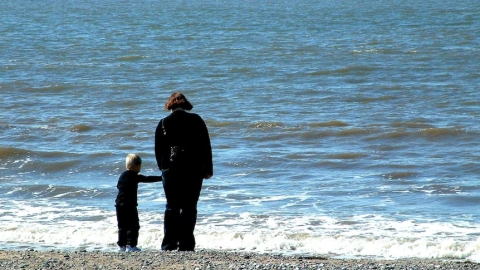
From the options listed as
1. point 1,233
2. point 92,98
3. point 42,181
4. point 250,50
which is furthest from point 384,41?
point 1,233

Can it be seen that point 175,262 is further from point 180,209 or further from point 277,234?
point 277,234

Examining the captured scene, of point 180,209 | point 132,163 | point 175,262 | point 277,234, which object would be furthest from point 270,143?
point 175,262

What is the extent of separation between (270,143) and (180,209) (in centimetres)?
801

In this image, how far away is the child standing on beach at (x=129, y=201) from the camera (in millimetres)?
7734

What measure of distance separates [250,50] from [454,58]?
8425 millimetres

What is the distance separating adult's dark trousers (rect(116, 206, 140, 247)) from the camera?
25.8 feet

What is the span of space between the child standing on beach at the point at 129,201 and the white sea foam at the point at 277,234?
871 millimetres

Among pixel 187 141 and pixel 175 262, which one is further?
pixel 187 141

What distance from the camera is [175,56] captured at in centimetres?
3266

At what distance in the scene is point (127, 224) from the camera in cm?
788

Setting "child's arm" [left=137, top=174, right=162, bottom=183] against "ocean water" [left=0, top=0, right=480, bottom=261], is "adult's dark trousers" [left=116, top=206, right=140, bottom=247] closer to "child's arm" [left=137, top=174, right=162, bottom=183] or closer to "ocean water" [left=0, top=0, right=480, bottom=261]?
"child's arm" [left=137, top=174, right=162, bottom=183]

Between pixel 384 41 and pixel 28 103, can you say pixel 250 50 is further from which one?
pixel 28 103

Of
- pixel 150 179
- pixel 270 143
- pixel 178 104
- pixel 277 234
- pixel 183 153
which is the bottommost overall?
pixel 270 143

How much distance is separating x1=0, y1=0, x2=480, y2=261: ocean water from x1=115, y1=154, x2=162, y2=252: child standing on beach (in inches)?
42.0
